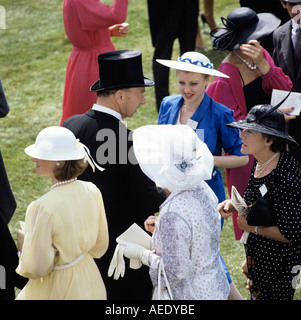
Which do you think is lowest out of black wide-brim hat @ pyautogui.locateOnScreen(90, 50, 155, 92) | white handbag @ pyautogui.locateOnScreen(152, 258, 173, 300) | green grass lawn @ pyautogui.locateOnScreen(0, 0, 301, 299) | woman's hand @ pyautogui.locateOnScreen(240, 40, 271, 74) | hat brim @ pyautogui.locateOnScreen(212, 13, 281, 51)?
green grass lawn @ pyautogui.locateOnScreen(0, 0, 301, 299)

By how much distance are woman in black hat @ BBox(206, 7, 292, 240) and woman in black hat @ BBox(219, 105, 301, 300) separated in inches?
29.9

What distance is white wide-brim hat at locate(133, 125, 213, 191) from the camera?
107 inches

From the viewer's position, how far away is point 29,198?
5555mm

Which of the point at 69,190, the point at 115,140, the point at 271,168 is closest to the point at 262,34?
the point at 271,168

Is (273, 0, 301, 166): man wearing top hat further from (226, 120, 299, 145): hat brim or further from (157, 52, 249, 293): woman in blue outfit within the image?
(226, 120, 299, 145): hat brim

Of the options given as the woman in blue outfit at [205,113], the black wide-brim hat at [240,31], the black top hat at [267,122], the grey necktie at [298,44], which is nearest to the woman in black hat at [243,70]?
the black wide-brim hat at [240,31]

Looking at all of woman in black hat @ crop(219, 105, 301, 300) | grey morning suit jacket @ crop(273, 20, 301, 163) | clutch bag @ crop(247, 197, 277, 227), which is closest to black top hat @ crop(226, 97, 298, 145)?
woman in black hat @ crop(219, 105, 301, 300)

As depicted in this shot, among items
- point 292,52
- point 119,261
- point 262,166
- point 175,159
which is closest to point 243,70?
point 292,52

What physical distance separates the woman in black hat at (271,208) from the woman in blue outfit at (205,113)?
37 cm

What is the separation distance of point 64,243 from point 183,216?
66cm

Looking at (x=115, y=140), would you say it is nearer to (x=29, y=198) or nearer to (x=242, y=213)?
(x=242, y=213)

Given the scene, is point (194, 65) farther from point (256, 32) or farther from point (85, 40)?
point (85, 40)

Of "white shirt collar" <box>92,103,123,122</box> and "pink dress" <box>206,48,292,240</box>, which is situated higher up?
"white shirt collar" <box>92,103,123,122</box>

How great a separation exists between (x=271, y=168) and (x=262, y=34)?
1364 millimetres
